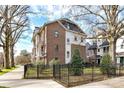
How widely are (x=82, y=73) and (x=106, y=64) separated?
1.61 feet

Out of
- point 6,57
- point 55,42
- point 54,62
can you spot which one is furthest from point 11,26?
point 54,62

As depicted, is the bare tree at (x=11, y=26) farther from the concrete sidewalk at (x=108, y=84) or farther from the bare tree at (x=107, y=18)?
the concrete sidewalk at (x=108, y=84)

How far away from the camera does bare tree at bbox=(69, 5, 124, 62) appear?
7.02 metres

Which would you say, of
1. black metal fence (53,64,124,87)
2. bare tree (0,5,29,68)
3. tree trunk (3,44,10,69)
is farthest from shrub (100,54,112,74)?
tree trunk (3,44,10,69)

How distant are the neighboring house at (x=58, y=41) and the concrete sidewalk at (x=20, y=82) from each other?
39 centimetres

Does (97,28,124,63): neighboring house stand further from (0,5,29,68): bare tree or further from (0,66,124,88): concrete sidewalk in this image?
(0,5,29,68): bare tree

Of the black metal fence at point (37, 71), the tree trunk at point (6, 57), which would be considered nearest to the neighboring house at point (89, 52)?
the black metal fence at point (37, 71)

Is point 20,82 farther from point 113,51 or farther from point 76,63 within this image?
point 113,51

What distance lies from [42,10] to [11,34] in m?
0.80

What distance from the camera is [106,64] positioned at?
275 inches

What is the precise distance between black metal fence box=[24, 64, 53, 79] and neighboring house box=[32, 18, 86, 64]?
0.13m

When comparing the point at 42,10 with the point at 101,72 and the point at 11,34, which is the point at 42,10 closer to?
the point at 11,34

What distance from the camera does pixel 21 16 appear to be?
23.7 ft

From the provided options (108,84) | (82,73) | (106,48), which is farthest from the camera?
(106,48)
